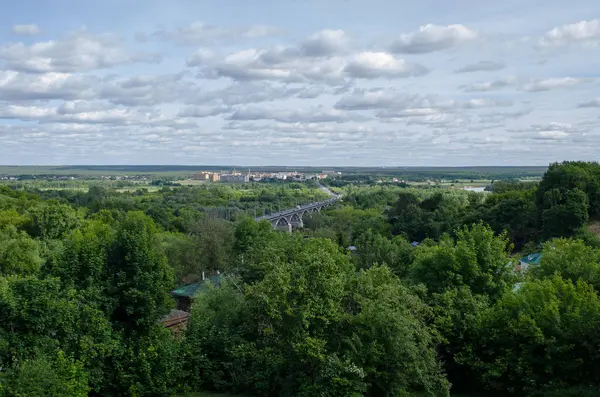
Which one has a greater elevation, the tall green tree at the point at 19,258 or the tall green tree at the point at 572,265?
the tall green tree at the point at 572,265

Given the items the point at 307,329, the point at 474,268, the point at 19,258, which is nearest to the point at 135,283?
the point at 307,329

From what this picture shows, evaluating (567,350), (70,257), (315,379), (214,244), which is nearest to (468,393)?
(567,350)

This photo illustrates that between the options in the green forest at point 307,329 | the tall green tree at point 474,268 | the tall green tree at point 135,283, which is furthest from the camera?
the tall green tree at point 474,268

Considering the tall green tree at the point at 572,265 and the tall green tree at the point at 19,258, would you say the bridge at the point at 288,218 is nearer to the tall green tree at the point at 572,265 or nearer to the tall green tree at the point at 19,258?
the tall green tree at the point at 19,258

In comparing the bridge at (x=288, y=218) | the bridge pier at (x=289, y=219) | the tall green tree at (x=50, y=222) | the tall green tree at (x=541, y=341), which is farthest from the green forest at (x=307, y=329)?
the bridge at (x=288, y=218)

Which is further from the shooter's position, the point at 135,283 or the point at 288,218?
the point at 288,218

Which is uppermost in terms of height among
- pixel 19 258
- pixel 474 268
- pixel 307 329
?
pixel 474 268

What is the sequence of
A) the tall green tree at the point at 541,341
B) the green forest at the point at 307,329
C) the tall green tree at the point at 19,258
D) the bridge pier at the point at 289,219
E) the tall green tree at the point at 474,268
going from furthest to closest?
the bridge pier at the point at 289,219 → the tall green tree at the point at 19,258 → the tall green tree at the point at 474,268 → the tall green tree at the point at 541,341 → the green forest at the point at 307,329

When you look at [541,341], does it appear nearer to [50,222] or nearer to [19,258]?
[19,258]

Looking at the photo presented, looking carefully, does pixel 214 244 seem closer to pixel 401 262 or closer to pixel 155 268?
pixel 401 262

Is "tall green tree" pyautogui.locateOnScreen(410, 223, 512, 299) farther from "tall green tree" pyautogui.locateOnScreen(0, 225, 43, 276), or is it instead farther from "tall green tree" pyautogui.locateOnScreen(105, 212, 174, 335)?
"tall green tree" pyautogui.locateOnScreen(0, 225, 43, 276)

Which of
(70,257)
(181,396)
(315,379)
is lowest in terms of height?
(181,396)
